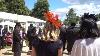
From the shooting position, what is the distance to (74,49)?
524cm

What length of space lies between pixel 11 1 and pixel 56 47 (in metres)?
69.9

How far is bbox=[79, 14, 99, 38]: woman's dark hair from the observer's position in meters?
5.21

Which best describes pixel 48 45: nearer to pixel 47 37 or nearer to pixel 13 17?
pixel 47 37

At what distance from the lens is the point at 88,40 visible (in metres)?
5.20

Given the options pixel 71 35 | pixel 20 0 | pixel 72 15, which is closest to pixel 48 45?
pixel 71 35

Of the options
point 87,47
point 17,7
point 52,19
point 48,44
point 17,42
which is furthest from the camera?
point 17,7

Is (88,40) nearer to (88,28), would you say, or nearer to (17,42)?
(88,28)

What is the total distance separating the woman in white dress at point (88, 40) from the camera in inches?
Result: 203

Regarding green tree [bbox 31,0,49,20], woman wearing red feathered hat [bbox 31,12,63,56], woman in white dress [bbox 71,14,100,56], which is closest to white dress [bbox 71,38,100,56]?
woman in white dress [bbox 71,14,100,56]

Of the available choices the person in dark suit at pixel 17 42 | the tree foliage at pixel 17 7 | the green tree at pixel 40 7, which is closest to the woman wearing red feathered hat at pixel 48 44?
the person in dark suit at pixel 17 42

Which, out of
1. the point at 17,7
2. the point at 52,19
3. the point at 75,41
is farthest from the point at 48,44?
the point at 17,7

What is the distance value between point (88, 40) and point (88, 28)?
0.17 metres

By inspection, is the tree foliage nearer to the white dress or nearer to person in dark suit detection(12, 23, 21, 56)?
person in dark suit detection(12, 23, 21, 56)

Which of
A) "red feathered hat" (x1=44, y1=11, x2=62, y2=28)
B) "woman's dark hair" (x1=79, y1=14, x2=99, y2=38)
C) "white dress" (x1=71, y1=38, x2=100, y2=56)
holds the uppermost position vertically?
"red feathered hat" (x1=44, y1=11, x2=62, y2=28)
